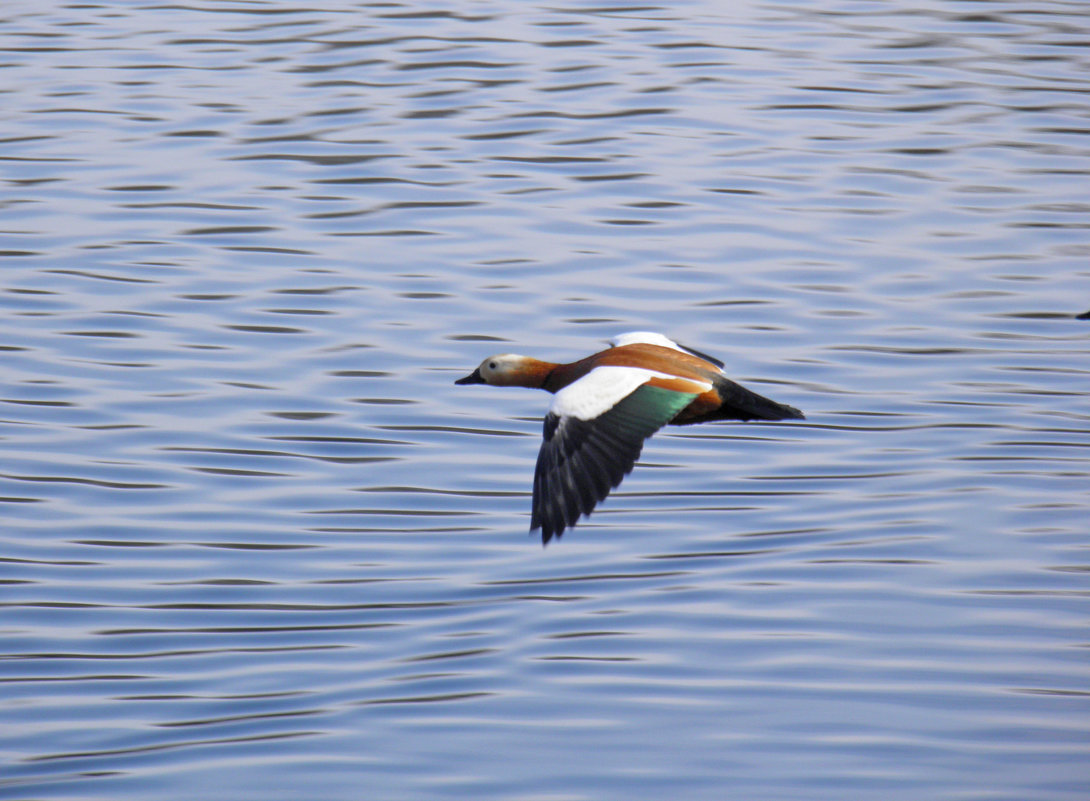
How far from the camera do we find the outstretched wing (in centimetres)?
646

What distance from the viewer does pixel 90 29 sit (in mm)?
17266

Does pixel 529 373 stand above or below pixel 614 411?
below

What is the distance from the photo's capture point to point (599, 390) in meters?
7.05

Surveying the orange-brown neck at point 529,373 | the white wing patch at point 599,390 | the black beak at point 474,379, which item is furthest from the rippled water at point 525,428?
the white wing patch at point 599,390

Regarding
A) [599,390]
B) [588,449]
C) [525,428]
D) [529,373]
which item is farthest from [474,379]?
[588,449]

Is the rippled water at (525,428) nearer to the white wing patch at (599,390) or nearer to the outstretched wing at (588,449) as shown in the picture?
the outstretched wing at (588,449)

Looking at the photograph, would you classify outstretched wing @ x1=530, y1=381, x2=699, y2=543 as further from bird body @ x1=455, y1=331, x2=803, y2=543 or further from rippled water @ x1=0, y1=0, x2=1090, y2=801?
rippled water @ x1=0, y1=0, x2=1090, y2=801

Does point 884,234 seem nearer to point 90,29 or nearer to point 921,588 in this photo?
point 921,588

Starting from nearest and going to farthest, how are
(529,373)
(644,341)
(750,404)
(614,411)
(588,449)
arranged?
(588,449) < (614,411) < (750,404) < (644,341) < (529,373)

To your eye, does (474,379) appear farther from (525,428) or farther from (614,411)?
(614,411)

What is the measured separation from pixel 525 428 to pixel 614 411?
2.24 metres

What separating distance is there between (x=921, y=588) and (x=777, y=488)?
3.50 ft

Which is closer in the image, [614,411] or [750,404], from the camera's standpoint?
[614,411]

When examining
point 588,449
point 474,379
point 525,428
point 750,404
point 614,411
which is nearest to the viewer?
point 588,449
